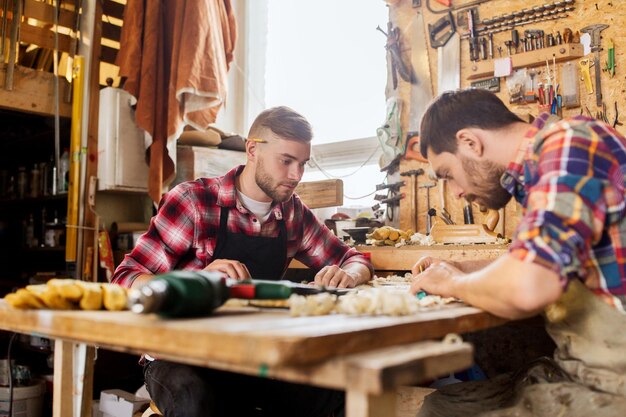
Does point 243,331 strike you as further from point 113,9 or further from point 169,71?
point 113,9

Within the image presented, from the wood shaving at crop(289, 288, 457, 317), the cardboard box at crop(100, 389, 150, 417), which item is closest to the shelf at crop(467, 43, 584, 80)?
the wood shaving at crop(289, 288, 457, 317)

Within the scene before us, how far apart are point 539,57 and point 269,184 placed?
1.96 metres

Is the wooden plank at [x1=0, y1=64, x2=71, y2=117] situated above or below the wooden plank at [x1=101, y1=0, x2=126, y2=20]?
below

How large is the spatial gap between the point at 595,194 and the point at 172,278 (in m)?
0.95

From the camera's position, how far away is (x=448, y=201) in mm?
3934

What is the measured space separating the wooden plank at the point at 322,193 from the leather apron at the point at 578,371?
6.73 ft

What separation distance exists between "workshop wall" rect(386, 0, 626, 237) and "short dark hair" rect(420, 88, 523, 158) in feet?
5.99

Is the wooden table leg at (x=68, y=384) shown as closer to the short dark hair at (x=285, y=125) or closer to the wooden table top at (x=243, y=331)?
the wooden table top at (x=243, y=331)

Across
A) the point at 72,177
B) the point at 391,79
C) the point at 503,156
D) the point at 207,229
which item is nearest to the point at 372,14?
the point at 391,79

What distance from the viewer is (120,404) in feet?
11.2

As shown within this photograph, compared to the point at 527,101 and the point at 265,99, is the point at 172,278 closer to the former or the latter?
the point at 527,101

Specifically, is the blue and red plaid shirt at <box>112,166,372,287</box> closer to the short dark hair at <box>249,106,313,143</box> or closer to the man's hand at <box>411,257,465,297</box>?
the short dark hair at <box>249,106,313,143</box>

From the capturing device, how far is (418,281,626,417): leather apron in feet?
4.93

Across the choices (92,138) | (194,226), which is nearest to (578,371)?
(194,226)
